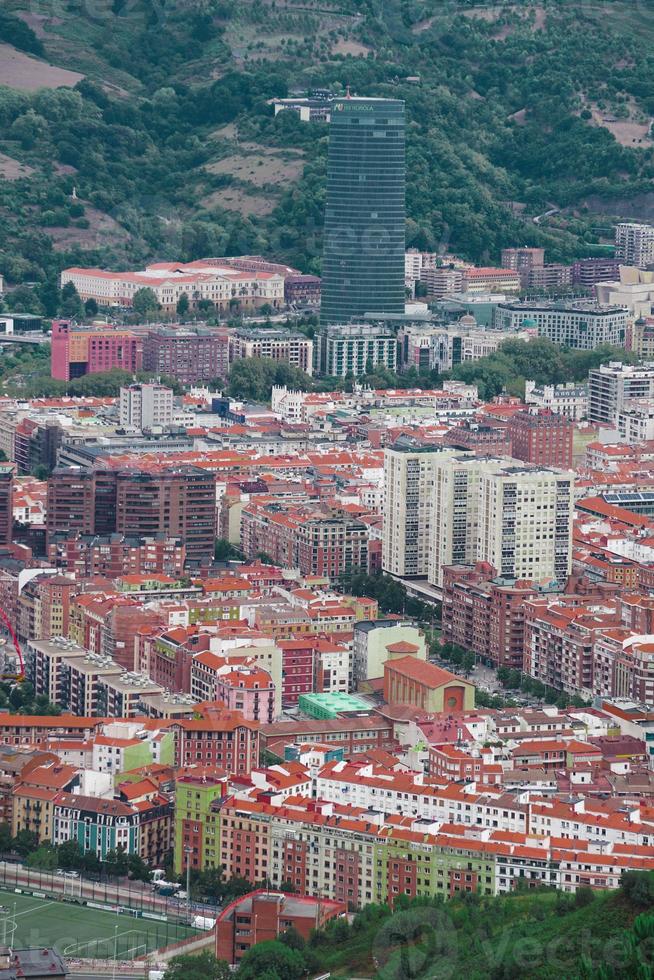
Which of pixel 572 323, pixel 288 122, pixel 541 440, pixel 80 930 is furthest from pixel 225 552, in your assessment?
pixel 288 122

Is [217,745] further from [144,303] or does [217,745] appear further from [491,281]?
[491,281]

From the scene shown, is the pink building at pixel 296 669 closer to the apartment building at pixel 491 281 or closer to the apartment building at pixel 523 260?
the apartment building at pixel 491 281

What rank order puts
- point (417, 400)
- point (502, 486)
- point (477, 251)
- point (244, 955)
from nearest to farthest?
point (244, 955) → point (502, 486) → point (417, 400) → point (477, 251)

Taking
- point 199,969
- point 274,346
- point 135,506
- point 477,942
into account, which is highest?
point 274,346

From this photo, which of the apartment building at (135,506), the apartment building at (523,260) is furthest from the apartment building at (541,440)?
the apartment building at (523,260)

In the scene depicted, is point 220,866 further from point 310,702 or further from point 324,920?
point 310,702

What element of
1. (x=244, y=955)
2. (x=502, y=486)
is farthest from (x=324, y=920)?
(x=502, y=486)

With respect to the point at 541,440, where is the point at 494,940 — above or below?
below
